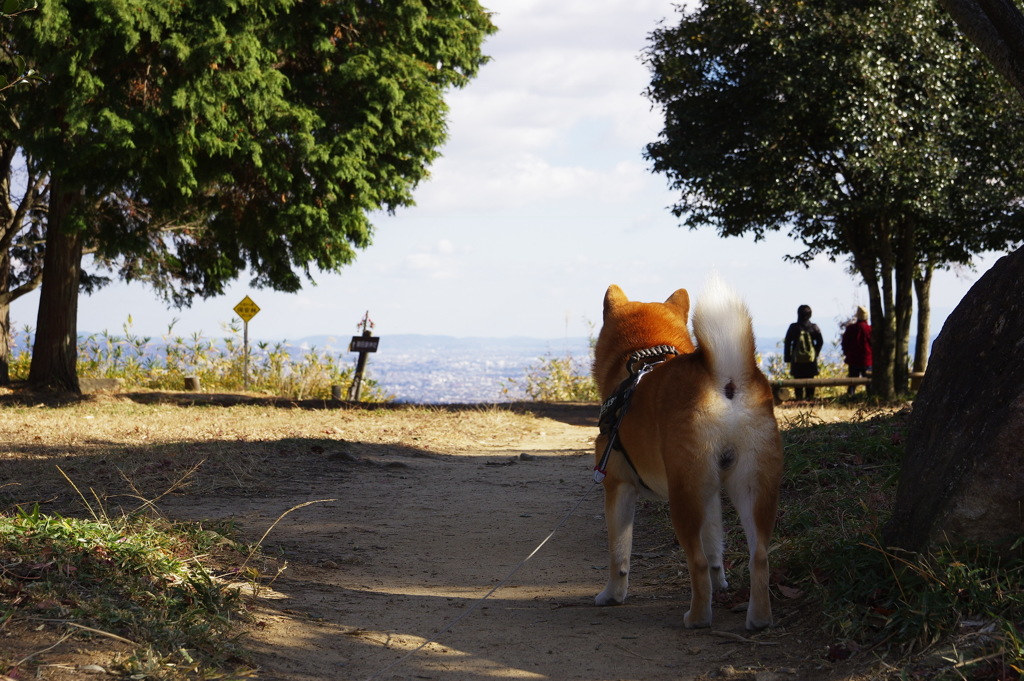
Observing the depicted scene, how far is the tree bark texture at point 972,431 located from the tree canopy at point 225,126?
1274 centimetres

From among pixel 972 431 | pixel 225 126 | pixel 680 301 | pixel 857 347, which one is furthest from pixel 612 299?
pixel 857 347

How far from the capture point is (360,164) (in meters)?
16.1

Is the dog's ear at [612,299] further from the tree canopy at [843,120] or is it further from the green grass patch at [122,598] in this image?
the tree canopy at [843,120]

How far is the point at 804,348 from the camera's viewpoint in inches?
717

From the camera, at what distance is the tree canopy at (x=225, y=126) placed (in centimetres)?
1414

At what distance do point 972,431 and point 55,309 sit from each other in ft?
55.0

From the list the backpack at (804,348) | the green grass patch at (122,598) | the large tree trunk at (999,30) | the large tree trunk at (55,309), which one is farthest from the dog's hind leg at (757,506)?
the large tree trunk at (55,309)

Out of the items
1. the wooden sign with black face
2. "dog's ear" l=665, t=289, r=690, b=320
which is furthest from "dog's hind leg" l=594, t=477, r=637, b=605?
the wooden sign with black face

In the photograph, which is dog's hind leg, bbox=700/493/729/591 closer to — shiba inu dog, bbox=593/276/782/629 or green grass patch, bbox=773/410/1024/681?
shiba inu dog, bbox=593/276/782/629

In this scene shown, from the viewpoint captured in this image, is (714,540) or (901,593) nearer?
(901,593)

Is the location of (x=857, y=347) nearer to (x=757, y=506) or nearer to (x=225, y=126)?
(x=225, y=126)

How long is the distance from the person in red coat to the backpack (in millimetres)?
1789

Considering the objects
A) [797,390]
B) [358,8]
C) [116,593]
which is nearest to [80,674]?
[116,593]

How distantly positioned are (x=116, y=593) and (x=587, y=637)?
2.11 m
